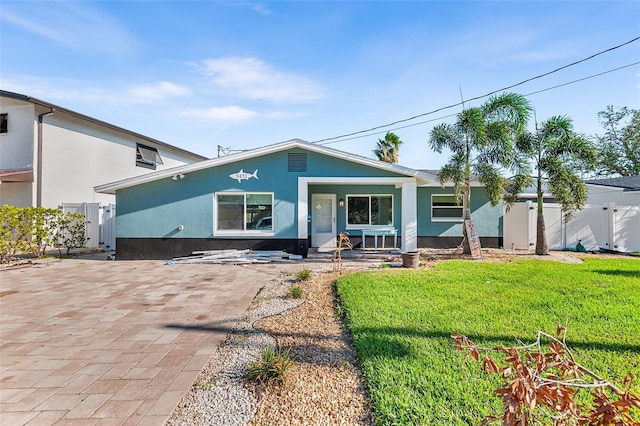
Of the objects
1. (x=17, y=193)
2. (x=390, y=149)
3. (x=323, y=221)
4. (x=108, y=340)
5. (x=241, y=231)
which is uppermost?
(x=390, y=149)

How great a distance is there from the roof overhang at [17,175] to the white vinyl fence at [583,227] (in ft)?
64.0

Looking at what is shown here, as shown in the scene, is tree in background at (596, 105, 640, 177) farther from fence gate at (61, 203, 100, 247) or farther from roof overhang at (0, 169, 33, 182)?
roof overhang at (0, 169, 33, 182)

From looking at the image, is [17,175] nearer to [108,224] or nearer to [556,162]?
[108,224]

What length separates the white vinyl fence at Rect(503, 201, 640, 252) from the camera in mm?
12820

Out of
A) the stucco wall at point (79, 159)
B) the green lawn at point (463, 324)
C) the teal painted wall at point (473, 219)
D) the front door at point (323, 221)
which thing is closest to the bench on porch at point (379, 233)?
the teal painted wall at point (473, 219)

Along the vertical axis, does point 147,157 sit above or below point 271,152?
above

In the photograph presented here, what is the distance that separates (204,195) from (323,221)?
5163 millimetres

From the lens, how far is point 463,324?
4.40m

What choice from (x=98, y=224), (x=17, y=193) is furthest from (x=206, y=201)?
(x=17, y=193)

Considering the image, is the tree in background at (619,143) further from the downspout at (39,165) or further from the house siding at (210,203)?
the downspout at (39,165)

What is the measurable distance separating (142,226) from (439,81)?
12545 millimetres

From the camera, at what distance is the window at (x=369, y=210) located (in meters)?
13.7

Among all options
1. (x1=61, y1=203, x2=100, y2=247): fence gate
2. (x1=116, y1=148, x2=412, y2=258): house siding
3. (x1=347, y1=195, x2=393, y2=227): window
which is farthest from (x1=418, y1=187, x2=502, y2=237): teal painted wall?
(x1=61, y1=203, x2=100, y2=247): fence gate

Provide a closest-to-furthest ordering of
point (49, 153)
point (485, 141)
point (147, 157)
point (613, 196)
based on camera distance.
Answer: point (485, 141)
point (49, 153)
point (613, 196)
point (147, 157)
